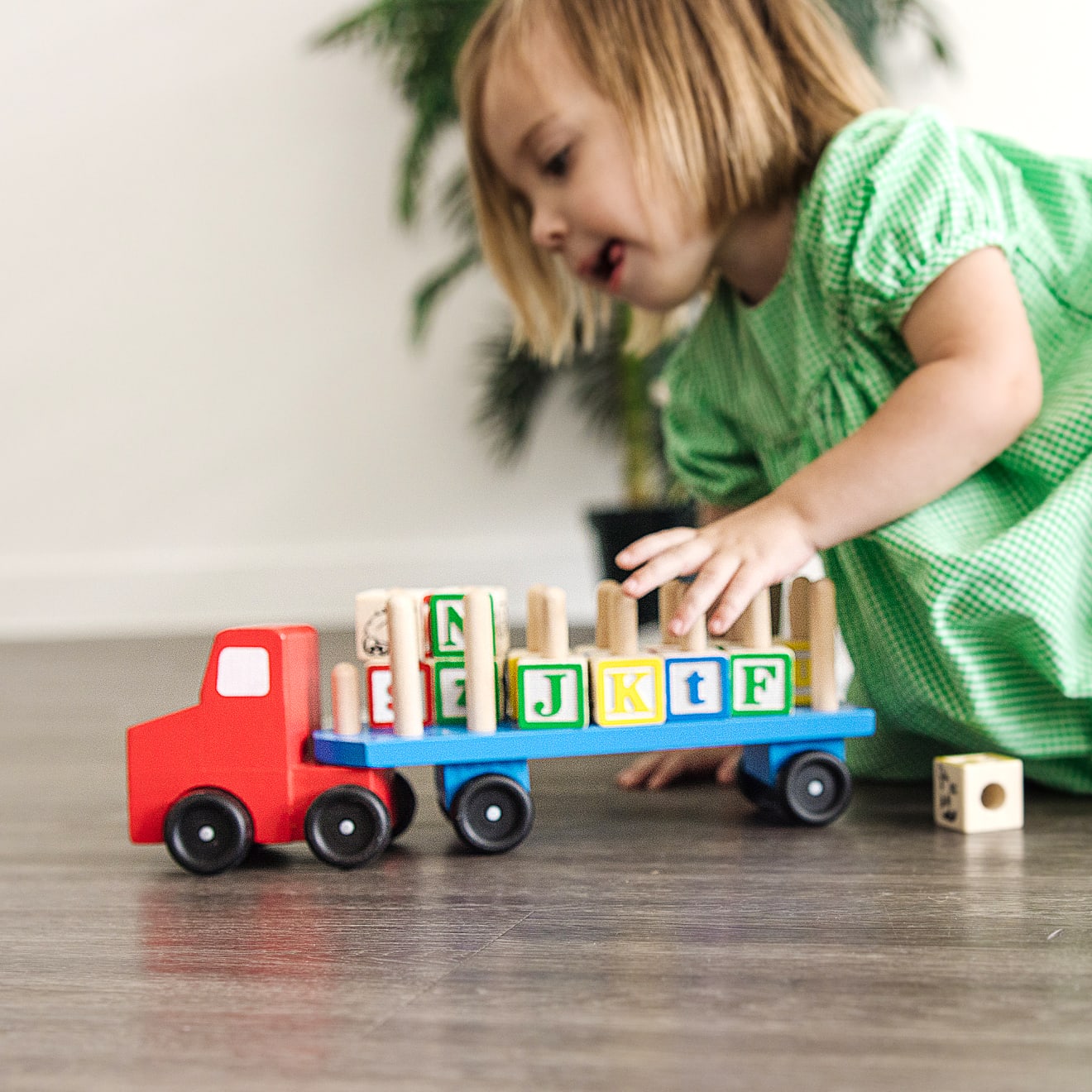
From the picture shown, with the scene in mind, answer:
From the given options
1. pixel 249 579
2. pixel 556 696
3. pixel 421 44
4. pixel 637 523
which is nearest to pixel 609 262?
pixel 556 696

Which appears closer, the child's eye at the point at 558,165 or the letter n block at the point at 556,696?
the letter n block at the point at 556,696

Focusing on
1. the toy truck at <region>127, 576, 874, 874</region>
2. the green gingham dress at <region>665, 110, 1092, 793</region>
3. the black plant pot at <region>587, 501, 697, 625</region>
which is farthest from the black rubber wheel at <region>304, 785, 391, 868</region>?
the black plant pot at <region>587, 501, 697, 625</region>

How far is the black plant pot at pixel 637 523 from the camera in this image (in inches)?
88.3

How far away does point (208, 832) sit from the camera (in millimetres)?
703

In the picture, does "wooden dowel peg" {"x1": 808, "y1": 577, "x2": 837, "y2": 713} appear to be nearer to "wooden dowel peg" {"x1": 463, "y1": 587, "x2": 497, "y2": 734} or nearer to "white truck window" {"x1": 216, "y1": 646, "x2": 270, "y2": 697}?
"wooden dowel peg" {"x1": 463, "y1": 587, "x2": 497, "y2": 734}

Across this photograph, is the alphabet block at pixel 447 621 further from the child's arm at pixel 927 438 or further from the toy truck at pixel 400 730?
the child's arm at pixel 927 438

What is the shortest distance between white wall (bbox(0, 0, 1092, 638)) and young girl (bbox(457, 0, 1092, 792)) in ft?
5.32

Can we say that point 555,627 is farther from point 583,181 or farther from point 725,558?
point 583,181

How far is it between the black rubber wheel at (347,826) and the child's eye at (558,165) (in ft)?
1.76

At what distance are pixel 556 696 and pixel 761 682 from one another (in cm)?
13

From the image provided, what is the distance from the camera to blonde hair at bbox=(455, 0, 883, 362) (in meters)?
0.96

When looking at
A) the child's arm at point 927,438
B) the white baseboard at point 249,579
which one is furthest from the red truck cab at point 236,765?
the white baseboard at point 249,579


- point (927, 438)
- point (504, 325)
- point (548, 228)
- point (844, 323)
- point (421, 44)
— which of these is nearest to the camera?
point (927, 438)

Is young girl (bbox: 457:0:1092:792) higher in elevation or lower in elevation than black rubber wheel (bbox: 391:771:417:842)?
higher
